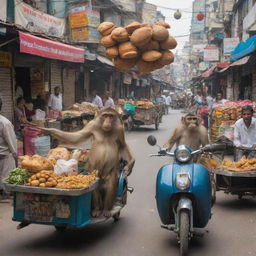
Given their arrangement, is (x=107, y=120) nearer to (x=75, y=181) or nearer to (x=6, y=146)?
(x=75, y=181)

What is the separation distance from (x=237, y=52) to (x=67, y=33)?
317 inches

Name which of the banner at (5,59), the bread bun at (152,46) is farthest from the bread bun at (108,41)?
the banner at (5,59)

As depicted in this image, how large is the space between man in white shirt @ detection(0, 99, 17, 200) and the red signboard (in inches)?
117

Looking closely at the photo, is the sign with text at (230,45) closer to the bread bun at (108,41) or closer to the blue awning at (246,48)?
the blue awning at (246,48)

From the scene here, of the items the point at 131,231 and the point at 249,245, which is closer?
the point at 249,245

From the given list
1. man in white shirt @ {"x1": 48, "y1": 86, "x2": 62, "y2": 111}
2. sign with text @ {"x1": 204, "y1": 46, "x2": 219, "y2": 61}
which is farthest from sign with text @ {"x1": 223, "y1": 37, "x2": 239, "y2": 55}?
man in white shirt @ {"x1": 48, "y1": 86, "x2": 62, "y2": 111}

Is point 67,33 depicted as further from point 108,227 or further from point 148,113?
point 108,227

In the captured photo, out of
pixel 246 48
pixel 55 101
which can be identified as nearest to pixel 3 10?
pixel 55 101

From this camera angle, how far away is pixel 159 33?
188 inches

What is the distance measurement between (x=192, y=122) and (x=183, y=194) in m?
2.26

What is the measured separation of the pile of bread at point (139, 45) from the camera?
4738mm

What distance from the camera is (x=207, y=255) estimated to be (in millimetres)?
4703

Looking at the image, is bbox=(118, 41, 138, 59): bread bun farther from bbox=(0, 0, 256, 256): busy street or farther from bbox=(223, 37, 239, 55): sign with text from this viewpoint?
bbox=(223, 37, 239, 55): sign with text

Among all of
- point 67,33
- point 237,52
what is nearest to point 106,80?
point 67,33
